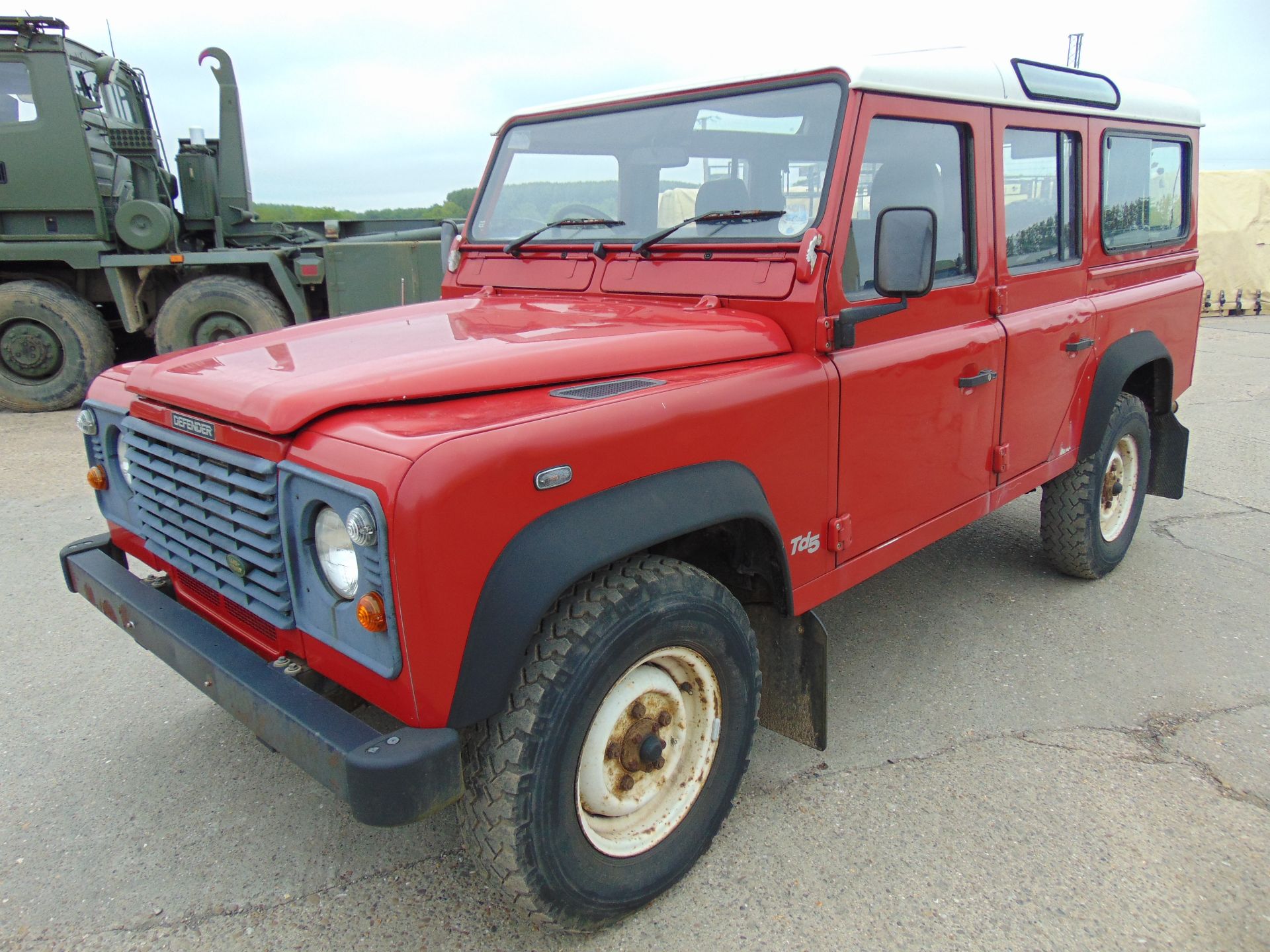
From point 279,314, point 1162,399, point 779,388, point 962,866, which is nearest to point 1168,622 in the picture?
point 1162,399

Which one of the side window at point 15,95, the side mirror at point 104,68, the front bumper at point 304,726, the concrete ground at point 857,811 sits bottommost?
the concrete ground at point 857,811

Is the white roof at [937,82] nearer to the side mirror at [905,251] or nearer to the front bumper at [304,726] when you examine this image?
the side mirror at [905,251]

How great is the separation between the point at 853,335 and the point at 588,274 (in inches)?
38.1

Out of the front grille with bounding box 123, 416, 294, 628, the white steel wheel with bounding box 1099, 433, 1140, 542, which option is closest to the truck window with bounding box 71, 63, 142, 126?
the front grille with bounding box 123, 416, 294, 628

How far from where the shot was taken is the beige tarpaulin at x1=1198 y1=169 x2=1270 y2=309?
15320mm

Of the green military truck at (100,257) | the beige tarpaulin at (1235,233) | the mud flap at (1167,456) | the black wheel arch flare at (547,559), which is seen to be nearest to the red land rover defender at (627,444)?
the black wheel arch flare at (547,559)

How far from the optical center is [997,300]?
3.26m

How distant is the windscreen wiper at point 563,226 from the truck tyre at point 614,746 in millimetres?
1474

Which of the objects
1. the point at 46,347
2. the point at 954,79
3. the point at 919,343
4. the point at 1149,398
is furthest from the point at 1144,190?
the point at 46,347

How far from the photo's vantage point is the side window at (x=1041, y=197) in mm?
3322

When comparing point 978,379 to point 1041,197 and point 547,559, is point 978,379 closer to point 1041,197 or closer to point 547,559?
point 1041,197

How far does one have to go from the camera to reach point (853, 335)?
2.66 meters

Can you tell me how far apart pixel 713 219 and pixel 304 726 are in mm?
1904

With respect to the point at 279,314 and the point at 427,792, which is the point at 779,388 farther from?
the point at 279,314
